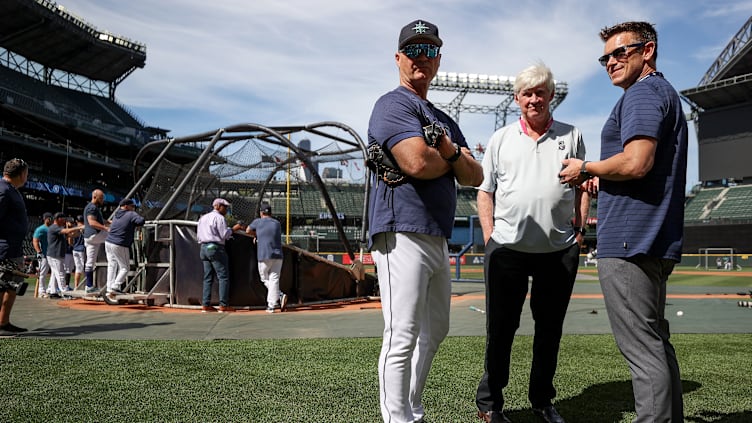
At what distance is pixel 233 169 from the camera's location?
44.7 ft

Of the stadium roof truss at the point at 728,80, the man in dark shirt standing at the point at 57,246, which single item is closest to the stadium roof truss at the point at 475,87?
the stadium roof truss at the point at 728,80

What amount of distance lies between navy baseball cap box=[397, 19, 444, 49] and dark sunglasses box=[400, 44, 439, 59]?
0.02m

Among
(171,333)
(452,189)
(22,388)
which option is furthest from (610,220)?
(171,333)

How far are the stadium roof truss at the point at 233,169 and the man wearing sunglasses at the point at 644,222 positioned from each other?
807 centimetres

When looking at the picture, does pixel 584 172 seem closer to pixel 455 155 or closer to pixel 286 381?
pixel 455 155

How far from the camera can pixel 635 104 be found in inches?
97.9

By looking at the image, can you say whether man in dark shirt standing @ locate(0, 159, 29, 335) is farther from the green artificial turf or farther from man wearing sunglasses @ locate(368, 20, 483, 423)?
man wearing sunglasses @ locate(368, 20, 483, 423)

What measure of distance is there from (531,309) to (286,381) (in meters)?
1.83

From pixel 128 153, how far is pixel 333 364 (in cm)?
4964

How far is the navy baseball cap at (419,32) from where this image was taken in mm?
2576

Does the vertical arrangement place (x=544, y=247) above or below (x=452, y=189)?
below

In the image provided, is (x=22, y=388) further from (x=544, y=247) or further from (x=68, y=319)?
(x=68, y=319)

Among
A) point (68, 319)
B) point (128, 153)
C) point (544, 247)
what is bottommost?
point (68, 319)

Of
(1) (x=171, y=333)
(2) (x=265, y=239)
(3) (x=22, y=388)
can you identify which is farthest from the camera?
(2) (x=265, y=239)
